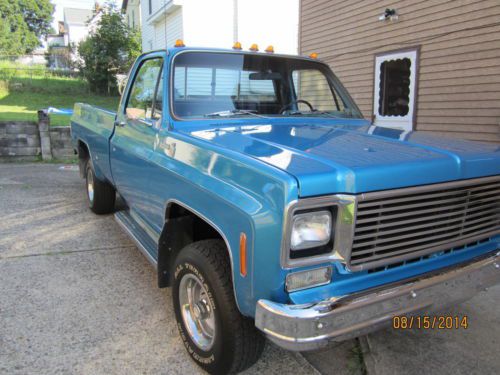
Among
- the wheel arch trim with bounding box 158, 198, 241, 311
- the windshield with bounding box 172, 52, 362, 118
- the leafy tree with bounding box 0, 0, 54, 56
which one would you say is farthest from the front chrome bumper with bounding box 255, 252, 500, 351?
the leafy tree with bounding box 0, 0, 54, 56

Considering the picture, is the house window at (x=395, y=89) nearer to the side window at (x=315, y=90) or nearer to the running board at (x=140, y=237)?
the side window at (x=315, y=90)

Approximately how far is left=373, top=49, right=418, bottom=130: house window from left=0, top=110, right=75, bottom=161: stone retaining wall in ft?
20.6

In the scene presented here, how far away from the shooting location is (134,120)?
361 cm

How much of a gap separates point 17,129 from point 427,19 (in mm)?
7811

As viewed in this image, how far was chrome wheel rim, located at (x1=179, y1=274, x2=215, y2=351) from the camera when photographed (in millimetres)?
2558

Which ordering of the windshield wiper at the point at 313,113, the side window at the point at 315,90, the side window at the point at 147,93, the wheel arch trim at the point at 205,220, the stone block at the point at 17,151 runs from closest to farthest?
the wheel arch trim at the point at 205,220, the side window at the point at 147,93, the windshield wiper at the point at 313,113, the side window at the point at 315,90, the stone block at the point at 17,151

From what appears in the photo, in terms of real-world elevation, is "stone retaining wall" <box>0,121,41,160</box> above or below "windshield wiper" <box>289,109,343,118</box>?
below

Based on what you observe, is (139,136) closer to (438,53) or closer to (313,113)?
(313,113)

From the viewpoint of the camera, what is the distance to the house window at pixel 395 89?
7629 millimetres

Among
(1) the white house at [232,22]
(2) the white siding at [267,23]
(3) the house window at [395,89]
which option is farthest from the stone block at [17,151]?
(2) the white siding at [267,23]

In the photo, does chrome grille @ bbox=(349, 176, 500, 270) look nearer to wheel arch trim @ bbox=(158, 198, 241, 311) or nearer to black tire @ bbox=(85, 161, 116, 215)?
wheel arch trim @ bbox=(158, 198, 241, 311)

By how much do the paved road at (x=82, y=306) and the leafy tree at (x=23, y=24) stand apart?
4783 cm

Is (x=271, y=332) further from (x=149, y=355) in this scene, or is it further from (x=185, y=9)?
(x=185, y=9)

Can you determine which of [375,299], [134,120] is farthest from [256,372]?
[134,120]
